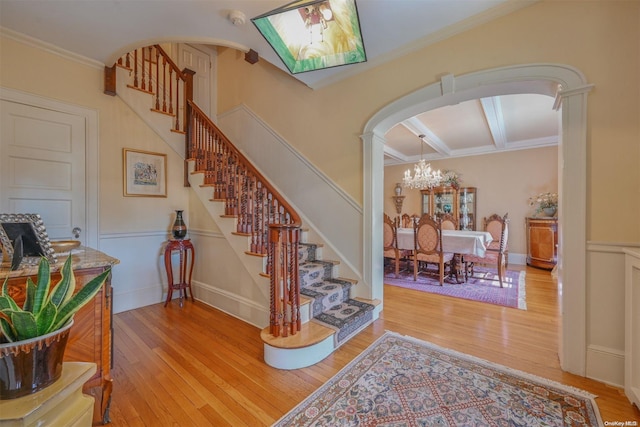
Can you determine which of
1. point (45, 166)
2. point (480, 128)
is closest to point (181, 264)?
point (45, 166)

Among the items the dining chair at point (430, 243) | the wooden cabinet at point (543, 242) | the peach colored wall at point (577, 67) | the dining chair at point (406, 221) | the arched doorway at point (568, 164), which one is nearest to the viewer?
the peach colored wall at point (577, 67)

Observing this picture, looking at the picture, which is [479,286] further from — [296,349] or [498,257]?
[296,349]

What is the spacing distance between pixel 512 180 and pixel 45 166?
7850 millimetres

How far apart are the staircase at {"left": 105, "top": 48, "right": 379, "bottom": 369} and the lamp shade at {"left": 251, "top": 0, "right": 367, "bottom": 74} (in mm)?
1157

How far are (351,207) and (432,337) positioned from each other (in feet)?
4.93

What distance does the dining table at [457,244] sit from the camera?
3.83 meters

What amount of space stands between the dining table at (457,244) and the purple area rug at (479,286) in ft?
0.91

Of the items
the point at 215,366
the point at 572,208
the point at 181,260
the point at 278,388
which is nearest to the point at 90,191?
the point at 181,260

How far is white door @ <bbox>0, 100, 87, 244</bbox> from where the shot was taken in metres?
2.39

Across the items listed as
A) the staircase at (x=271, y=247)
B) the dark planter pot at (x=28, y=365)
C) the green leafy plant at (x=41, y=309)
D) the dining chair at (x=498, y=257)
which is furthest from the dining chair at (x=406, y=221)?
the dark planter pot at (x=28, y=365)

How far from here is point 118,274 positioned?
300cm

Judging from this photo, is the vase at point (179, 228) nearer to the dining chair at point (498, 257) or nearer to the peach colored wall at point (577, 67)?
the peach colored wall at point (577, 67)

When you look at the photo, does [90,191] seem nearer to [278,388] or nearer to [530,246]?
[278,388]

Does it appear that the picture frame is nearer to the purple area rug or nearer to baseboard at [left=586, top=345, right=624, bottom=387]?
baseboard at [left=586, top=345, right=624, bottom=387]
